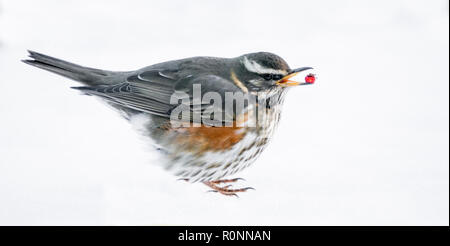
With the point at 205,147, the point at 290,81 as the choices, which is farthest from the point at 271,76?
the point at 205,147

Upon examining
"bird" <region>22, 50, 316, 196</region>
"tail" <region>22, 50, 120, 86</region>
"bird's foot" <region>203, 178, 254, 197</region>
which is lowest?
"bird's foot" <region>203, 178, 254, 197</region>

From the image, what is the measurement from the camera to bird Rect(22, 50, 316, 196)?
151 inches

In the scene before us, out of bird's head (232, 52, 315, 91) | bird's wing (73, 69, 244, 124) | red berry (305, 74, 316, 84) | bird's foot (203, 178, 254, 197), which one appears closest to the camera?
bird's head (232, 52, 315, 91)

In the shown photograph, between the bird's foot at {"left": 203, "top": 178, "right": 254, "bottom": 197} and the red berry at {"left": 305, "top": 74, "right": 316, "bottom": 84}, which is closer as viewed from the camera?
the red berry at {"left": 305, "top": 74, "right": 316, "bottom": 84}

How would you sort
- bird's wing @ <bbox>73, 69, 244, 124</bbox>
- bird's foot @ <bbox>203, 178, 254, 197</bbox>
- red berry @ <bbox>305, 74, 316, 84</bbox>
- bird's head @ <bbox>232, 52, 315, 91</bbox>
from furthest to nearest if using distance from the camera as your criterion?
bird's foot @ <bbox>203, 178, 254, 197</bbox>
red berry @ <bbox>305, 74, 316, 84</bbox>
bird's wing @ <bbox>73, 69, 244, 124</bbox>
bird's head @ <bbox>232, 52, 315, 91</bbox>

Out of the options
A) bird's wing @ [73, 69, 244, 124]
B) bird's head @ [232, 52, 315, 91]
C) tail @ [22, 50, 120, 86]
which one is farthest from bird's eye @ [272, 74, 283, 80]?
tail @ [22, 50, 120, 86]

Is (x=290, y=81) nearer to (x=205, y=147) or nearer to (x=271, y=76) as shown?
(x=271, y=76)

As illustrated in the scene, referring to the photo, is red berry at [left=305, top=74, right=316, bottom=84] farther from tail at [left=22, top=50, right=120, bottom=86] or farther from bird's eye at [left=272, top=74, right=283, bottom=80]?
tail at [left=22, top=50, right=120, bottom=86]

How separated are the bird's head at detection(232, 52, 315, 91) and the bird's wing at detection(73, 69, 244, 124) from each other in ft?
0.39

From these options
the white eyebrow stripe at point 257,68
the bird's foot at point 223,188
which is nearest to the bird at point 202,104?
the white eyebrow stripe at point 257,68

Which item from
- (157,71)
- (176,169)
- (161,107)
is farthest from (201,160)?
(157,71)

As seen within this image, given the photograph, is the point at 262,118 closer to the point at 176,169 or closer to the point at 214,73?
the point at 214,73

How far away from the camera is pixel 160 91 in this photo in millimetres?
4043

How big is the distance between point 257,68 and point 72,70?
1.41 m
